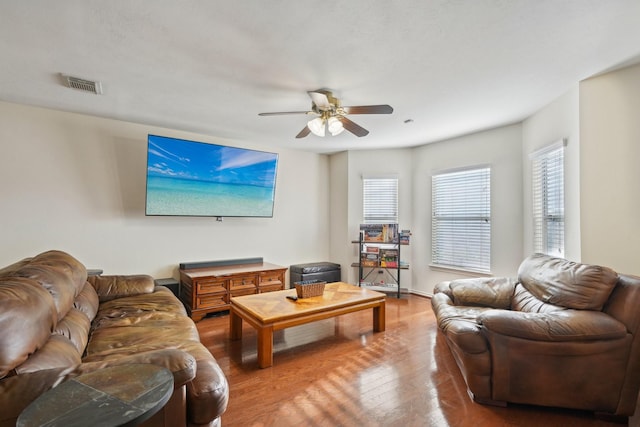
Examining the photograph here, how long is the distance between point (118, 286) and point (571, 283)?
3.98 meters

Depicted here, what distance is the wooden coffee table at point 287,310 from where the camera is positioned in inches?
98.7

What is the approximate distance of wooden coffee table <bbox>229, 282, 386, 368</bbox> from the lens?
2.51 meters

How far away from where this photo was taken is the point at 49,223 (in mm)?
3328

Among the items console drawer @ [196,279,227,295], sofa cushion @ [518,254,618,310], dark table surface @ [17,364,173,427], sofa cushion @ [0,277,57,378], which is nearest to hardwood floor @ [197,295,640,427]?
console drawer @ [196,279,227,295]

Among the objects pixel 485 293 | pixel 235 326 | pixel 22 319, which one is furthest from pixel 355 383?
pixel 22 319

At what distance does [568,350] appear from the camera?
1.86 metres

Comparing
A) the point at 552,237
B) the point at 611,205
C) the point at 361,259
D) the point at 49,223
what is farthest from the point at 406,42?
the point at 49,223

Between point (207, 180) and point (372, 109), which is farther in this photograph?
point (207, 180)

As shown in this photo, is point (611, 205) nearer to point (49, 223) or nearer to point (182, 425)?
point (182, 425)

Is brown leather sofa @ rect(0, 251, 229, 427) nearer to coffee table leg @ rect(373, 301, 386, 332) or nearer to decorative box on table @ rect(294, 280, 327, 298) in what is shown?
decorative box on table @ rect(294, 280, 327, 298)

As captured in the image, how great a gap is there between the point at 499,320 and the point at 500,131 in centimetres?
299

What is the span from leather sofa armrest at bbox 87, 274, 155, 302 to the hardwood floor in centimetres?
79

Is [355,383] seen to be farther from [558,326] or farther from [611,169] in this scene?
[611,169]

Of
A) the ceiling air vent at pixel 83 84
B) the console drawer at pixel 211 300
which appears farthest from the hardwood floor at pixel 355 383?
the ceiling air vent at pixel 83 84
